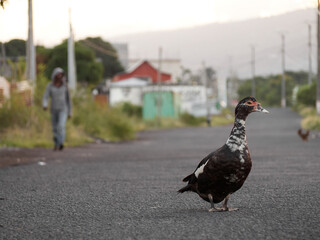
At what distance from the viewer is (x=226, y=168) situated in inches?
270

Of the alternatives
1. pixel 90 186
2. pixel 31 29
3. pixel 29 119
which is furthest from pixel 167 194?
pixel 31 29

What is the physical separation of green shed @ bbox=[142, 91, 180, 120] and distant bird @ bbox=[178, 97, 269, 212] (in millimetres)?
48472

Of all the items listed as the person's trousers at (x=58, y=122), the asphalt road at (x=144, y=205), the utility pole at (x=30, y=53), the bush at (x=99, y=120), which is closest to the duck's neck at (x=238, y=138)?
the asphalt road at (x=144, y=205)

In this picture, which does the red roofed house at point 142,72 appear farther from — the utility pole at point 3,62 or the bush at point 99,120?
the utility pole at point 3,62

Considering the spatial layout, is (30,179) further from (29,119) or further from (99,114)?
(99,114)

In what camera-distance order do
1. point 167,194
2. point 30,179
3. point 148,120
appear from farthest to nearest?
point 148,120, point 30,179, point 167,194

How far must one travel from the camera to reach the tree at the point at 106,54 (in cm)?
9682

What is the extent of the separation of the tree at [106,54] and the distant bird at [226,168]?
8514 centimetres

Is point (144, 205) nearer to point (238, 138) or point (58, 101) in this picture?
point (238, 138)

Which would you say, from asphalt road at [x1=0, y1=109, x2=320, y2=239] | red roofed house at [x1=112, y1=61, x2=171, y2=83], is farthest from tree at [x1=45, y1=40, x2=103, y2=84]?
asphalt road at [x1=0, y1=109, x2=320, y2=239]

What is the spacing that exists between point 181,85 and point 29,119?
6017 centimetres

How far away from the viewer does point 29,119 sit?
71.1 ft

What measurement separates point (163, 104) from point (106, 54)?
39.5m

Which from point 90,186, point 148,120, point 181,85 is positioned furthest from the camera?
point 181,85
